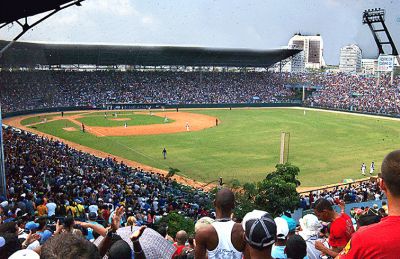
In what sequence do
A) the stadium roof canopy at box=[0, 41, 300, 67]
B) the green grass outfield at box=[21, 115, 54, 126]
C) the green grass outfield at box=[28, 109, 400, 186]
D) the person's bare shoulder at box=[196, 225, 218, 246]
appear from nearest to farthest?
the person's bare shoulder at box=[196, 225, 218, 246] → the green grass outfield at box=[28, 109, 400, 186] → the green grass outfield at box=[21, 115, 54, 126] → the stadium roof canopy at box=[0, 41, 300, 67]

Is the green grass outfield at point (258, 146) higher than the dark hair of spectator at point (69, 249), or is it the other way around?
the dark hair of spectator at point (69, 249)

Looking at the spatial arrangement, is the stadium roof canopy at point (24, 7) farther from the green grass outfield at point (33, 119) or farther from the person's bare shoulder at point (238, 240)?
the green grass outfield at point (33, 119)

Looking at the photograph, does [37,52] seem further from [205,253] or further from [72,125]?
[205,253]

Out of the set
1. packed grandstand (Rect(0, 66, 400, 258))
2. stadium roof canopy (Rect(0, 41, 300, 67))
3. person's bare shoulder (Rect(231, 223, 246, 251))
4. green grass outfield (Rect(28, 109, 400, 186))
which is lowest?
green grass outfield (Rect(28, 109, 400, 186))

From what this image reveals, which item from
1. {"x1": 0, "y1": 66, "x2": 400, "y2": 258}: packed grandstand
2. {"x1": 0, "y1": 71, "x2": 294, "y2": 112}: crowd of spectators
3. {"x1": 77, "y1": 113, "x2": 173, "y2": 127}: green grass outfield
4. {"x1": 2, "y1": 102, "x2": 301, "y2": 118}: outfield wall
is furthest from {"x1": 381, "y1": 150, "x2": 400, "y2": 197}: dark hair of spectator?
{"x1": 2, "y1": 102, "x2": 301, "y2": 118}: outfield wall

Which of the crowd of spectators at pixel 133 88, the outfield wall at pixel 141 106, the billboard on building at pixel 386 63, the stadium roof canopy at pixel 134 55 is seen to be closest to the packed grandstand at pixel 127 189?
the crowd of spectators at pixel 133 88

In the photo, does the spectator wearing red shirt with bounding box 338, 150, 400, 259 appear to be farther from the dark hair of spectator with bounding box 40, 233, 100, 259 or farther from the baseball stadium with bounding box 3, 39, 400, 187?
the baseball stadium with bounding box 3, 39, 400, 187
